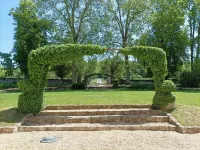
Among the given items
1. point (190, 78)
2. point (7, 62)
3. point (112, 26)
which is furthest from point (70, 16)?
point (190, 78)

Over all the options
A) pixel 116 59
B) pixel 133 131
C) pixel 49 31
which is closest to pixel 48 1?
pixel 49 31

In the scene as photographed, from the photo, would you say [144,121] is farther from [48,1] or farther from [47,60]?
[48,1]

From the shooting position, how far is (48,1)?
30.5 m

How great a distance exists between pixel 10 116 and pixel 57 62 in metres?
3.04

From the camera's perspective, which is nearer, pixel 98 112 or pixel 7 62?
pixel 98 112

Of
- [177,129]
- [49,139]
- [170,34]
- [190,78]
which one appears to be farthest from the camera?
[170,34]

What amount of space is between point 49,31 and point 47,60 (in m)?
21.9

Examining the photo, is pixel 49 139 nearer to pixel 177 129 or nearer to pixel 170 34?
pixel 177 129

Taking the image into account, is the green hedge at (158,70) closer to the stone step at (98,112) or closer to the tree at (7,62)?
the stone step at (98,112)

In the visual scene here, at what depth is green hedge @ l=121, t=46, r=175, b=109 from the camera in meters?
11.1

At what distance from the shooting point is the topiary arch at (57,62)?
10.9 meters

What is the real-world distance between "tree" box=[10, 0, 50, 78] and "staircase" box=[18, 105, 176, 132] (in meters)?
19.0

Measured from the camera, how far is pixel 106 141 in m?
7.63

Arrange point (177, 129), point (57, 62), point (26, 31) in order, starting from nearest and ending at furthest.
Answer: point (177, 129) → point (57, 62) → point (26, 31)
